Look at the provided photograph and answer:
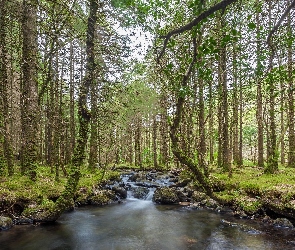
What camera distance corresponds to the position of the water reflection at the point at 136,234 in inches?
349

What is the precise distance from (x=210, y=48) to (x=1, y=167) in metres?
13.2

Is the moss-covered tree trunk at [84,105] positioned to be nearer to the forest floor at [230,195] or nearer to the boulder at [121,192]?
the forest floor at [230,195]

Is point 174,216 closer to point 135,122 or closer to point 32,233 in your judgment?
point 32,233

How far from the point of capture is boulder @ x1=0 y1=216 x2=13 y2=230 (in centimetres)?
964

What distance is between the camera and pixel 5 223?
384 inches

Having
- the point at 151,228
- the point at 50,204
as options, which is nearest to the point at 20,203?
the point at 50,204

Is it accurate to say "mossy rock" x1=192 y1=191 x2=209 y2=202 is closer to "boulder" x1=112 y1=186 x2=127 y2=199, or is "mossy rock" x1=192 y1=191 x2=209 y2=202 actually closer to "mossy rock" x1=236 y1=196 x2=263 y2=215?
"mossy rock" x1=236 y1=196 x2=263 y2=215

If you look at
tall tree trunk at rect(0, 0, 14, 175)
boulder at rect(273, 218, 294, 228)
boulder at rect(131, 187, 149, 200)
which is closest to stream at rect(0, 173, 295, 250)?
boulder at rect(273, 218, 294, 228)

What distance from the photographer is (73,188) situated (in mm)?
10133

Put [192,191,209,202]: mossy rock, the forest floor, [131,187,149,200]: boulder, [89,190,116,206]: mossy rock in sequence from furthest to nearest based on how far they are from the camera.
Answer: [131,187,149,200]: boulder
[192,191,209,202]: mossy rock
[89,190,116,206]: mossy rock
the forest floor

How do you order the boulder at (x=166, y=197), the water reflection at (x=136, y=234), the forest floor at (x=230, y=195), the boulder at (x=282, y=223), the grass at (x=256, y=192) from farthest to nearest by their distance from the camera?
1. the boulder at (x=166, y=197)
2. the grass at (x=256, y=192)
3. the forest floor at (x=230, y=195)
4. the boulder at (x=282, y=223)
5. the water reflection at (x=136, y=234)

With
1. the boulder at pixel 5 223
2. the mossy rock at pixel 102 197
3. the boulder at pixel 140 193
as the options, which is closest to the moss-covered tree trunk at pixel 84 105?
the boulder at pixel 5 223

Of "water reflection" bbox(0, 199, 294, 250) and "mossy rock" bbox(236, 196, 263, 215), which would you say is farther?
"mossy rock" bbox(236, 196, 263, 215)

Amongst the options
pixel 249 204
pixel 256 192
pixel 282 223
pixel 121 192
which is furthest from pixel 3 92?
pixel 282 223
